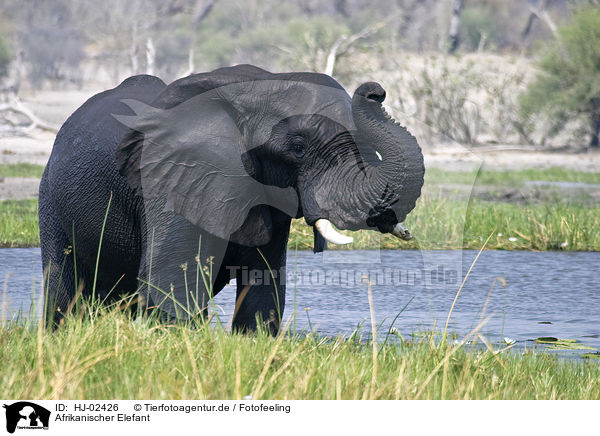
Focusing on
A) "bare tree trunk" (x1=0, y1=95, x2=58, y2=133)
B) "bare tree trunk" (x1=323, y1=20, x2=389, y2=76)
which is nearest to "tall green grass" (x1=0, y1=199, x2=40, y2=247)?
"bare tree trunk" (x1=323, y1=20, x2=389, y2=76)

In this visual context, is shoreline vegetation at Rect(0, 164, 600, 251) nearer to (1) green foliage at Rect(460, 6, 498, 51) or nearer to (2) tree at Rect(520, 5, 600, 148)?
(2) tree at Rect(520, 5, 600, 148)

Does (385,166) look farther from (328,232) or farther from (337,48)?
(337,48)

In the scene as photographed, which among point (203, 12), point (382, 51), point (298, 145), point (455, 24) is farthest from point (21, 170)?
point (203, 12)

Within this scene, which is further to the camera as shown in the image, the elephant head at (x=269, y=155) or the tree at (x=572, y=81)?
the tree at (x=572, y=81)

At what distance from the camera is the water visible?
5.91 metres

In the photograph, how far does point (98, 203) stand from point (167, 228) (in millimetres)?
481

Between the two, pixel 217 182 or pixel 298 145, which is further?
pixel 217 182

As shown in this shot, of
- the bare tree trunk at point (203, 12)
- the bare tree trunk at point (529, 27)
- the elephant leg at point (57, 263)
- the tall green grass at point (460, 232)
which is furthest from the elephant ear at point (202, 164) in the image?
the bare tree trunk at point (529, 27)

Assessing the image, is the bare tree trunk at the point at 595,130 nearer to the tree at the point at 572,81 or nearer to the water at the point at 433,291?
the tree at the point at 572,81

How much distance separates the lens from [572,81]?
70.7 feet

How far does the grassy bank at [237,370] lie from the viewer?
3463 millimetres
